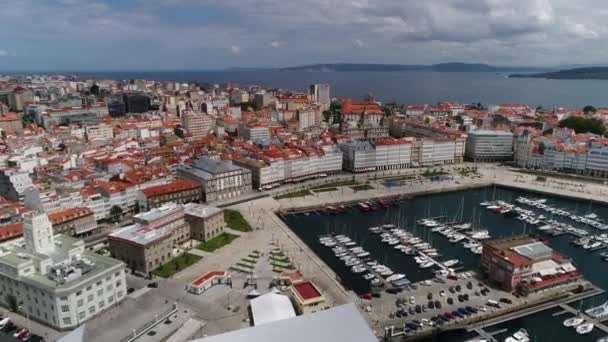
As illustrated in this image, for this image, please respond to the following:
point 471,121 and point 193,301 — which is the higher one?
point 471,121

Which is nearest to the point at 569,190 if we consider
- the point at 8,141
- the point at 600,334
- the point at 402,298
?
the point at 600,334

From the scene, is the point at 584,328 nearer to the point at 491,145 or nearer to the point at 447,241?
the point at 447,241

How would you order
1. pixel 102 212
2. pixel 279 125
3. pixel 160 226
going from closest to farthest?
pixel 160 226, pixel 102 212, pixel 279 125

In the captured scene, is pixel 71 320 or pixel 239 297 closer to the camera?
pixel 71 320

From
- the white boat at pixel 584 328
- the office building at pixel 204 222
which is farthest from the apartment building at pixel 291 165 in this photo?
the white boat at pixel 584 328

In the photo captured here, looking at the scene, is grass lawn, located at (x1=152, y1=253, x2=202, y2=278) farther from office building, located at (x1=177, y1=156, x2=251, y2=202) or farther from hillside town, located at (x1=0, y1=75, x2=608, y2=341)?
office building, located at (x1=177, y1=156, x2=251, y2=202)

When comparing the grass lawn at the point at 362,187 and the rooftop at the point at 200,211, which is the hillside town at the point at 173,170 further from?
the grass lawn at the point at 362,187

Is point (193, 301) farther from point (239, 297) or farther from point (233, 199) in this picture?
point (233, 199)
